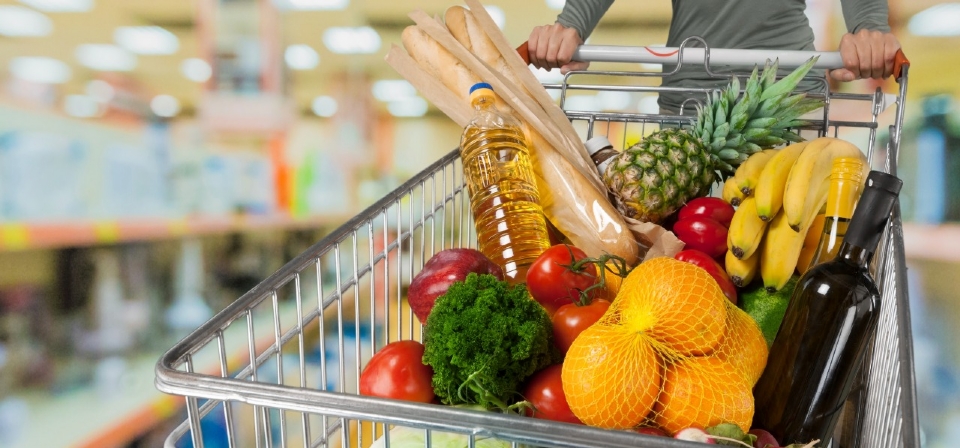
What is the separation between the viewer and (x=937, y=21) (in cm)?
206

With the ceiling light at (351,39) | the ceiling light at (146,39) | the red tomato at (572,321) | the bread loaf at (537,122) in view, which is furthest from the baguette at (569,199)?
the ceiling light at (351,39)

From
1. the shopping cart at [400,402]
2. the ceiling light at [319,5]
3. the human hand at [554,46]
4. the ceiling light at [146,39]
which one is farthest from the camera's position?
the ceiling light at [319,5]

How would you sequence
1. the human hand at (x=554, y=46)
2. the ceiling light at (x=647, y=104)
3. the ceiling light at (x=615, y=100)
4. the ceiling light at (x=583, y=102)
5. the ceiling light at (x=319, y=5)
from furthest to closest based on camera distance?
the ceiling light at (x=583, y=102), the ceiling light at (x=647, y=104), the ceiling light at (x=615, y=100), the ceiling light at (x=319, y=5), the human hand at (x=554, y=46)

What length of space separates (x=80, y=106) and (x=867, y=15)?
1.82m

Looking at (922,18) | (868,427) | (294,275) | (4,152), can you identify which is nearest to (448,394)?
(294,275)

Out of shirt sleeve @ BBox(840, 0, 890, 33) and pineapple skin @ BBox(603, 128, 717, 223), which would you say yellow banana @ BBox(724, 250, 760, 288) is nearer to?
pineapple skin @ BBox(603, 128, 717, 223)

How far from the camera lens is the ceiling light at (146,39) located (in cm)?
227

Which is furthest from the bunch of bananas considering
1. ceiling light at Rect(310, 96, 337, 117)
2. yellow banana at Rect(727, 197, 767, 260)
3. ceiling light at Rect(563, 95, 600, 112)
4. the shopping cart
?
ceiling light at Rect(563, 95, 600, 112)

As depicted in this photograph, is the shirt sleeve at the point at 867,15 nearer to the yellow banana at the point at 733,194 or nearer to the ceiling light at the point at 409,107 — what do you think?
the yellow banana at the point at 733,194

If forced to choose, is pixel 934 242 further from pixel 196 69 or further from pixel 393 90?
pixel 393 90

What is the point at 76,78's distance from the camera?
1.79 metres

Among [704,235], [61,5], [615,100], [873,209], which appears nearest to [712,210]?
[704,235]

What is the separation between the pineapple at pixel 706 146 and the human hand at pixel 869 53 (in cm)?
6

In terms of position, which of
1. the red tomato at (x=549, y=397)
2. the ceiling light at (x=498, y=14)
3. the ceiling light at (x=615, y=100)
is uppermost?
the ceiling light at (x=498, y=14)
